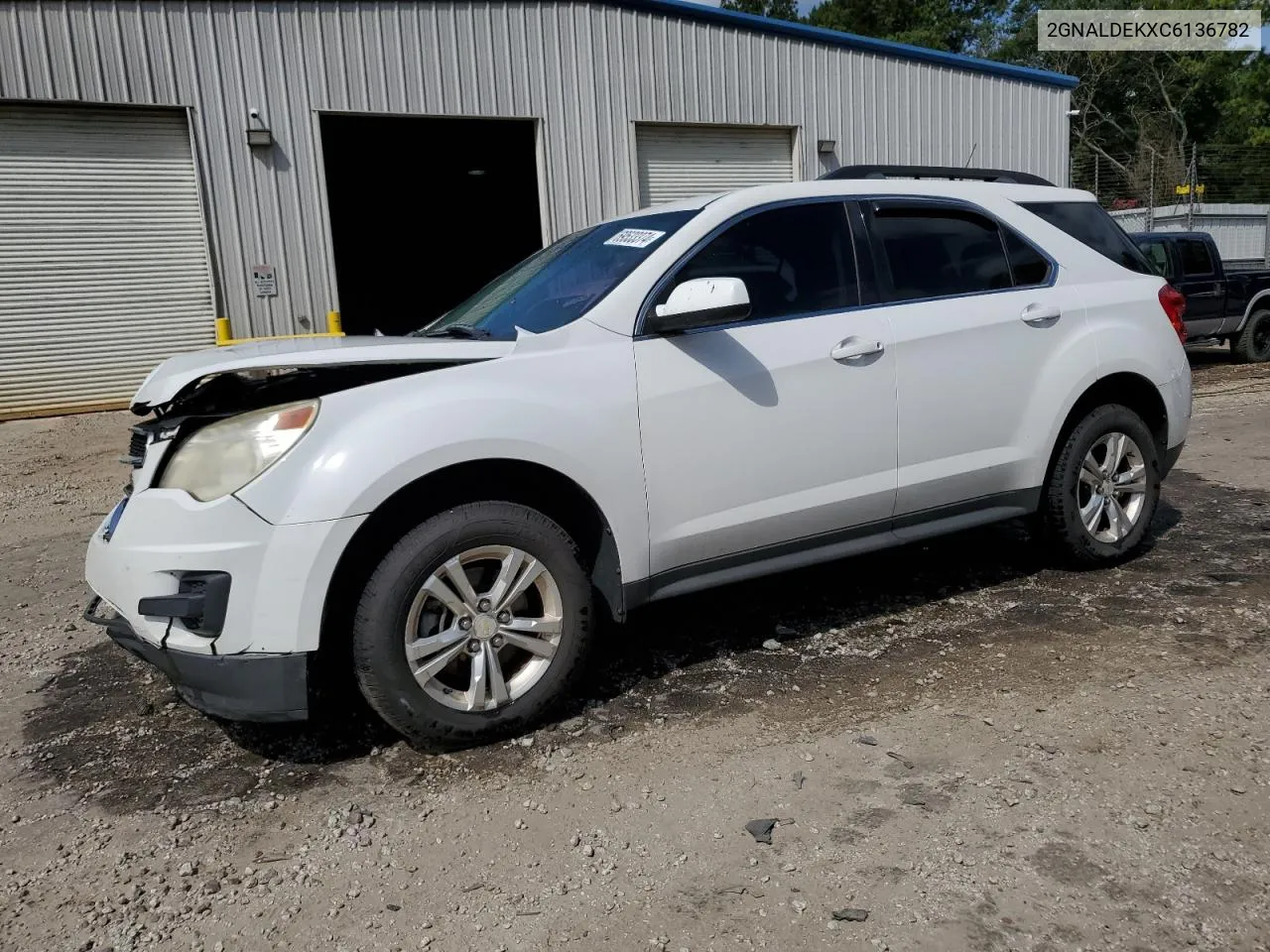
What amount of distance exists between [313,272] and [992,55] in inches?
2033

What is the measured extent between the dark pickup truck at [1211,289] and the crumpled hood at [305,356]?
472 inches

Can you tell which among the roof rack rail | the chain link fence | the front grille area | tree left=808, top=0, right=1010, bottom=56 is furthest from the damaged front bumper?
tree left=808, top=0, right=1010, bottom=56

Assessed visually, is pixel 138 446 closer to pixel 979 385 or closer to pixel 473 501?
pixel 473 501

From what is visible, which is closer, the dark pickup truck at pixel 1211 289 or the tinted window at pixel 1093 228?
the tinted window at pixel 1093 228

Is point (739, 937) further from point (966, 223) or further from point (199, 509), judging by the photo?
point (966, 223)

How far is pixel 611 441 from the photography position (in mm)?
3389

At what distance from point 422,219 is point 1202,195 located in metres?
20.7

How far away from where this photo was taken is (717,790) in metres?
2.97

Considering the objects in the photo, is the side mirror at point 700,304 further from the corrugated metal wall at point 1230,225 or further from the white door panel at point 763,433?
the corrugated metal wall at point 1230,225

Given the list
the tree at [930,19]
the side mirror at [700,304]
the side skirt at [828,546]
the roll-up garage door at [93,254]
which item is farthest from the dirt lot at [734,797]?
the tree at [930,19]

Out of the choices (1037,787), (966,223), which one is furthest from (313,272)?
(1037,787)

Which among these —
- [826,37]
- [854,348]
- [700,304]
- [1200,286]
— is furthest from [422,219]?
[700,304]

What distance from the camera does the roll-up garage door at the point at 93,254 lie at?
1066 centimetres

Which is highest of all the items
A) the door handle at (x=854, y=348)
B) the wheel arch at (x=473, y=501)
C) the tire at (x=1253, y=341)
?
the door handle at (x=854, y=348)
